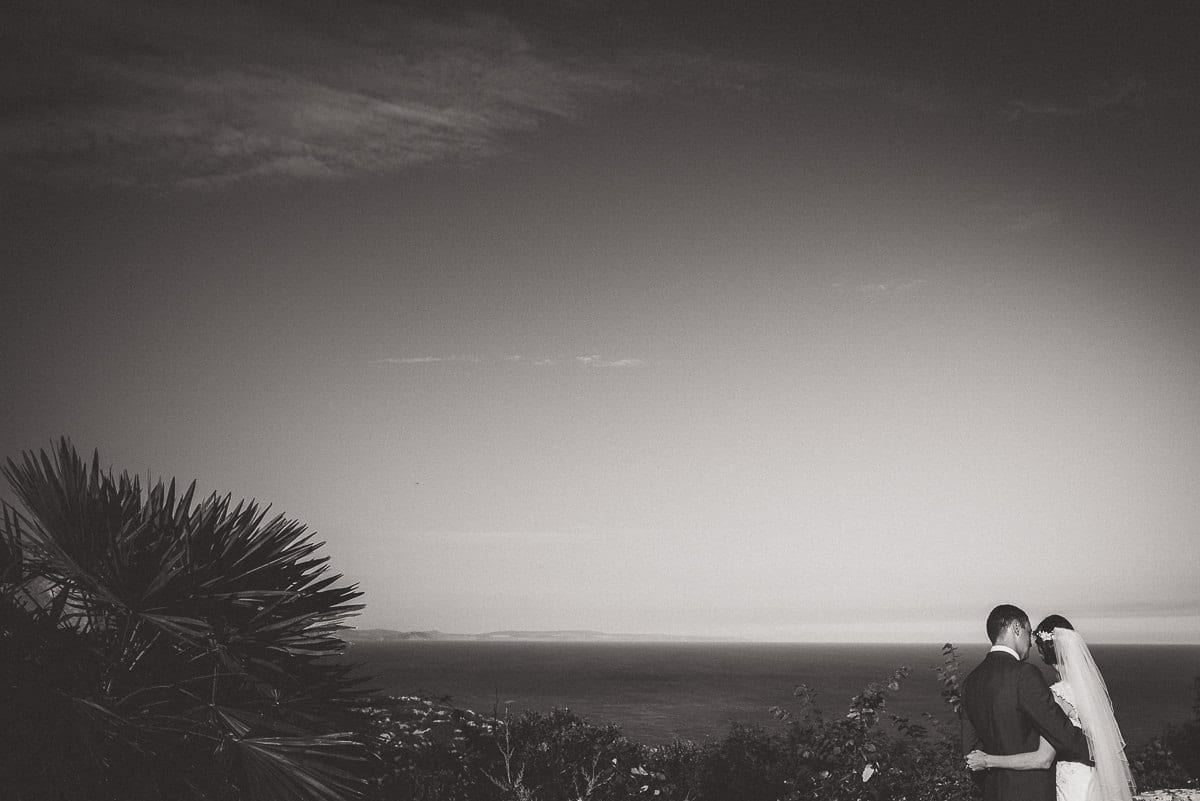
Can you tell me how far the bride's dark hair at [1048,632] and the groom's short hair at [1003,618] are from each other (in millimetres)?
980

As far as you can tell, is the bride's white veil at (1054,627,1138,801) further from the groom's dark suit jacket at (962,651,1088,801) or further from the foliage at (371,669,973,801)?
the foliage at (371,669,973,801)

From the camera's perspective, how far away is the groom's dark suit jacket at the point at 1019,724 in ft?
13.9

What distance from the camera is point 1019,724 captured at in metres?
4.34

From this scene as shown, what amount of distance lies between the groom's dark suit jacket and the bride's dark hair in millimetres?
986

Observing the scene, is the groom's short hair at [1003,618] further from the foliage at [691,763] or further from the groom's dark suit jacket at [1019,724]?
the foliage at [691,763]

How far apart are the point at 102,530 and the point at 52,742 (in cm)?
136

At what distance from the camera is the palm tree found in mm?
4164

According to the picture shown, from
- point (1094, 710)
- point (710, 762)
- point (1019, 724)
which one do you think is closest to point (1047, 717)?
point (1019, 724)

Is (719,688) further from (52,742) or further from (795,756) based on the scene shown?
(52,742)

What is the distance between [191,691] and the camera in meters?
4.93

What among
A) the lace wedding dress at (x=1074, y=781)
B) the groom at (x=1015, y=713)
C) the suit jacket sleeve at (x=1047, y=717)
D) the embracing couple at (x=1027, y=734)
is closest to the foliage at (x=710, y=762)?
the embracing couple at (x=1027, y=734)

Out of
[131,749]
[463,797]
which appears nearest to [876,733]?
[463,797]

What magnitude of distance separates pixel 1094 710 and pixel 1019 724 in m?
1.15

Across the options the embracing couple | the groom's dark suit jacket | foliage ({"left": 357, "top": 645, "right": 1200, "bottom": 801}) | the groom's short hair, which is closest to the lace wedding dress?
the embracing couple
